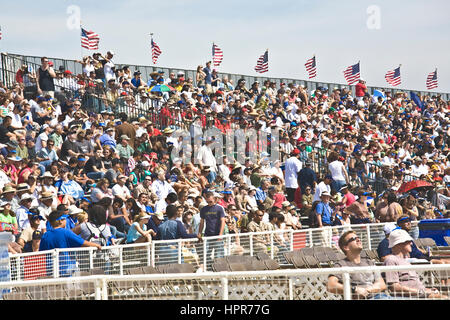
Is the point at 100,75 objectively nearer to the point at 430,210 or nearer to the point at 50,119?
the point at 50,119

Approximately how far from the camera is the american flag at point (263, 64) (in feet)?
113

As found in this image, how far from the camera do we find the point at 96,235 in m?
12.5

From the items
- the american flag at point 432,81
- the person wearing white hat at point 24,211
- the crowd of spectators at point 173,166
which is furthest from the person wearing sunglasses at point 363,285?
the american flag at point 432,81

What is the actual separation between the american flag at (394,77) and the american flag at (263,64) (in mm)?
6590

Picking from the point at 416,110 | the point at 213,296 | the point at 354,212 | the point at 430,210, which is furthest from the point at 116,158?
the point at 416,110

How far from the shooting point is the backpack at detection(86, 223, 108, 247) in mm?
12383

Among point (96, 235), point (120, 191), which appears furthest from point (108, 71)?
point (96, 235)

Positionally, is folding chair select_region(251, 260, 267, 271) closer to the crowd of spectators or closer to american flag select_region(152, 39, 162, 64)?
the crowd of spectators

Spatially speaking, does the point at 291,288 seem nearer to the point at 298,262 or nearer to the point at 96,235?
the point at 298,262

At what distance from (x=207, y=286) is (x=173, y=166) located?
11523mm

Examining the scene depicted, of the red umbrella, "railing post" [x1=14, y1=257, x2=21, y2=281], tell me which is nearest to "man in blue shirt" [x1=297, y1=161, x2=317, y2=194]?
the red umbrella

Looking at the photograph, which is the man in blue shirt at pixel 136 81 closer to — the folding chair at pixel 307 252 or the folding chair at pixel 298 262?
the folding chair at pixel 307 252

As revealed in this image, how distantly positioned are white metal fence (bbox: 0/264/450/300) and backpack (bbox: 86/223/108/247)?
4.61 meters
